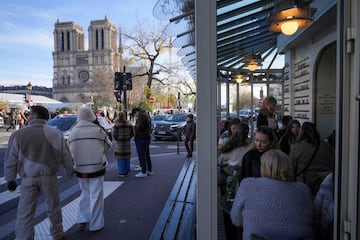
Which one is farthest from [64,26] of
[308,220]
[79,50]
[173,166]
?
[308,220]

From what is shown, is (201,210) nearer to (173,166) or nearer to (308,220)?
(308,220)

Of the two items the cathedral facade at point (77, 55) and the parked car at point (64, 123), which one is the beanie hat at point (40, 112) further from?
the cathedral facade at point (77, 55)

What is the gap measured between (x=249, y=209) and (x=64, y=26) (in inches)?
4432

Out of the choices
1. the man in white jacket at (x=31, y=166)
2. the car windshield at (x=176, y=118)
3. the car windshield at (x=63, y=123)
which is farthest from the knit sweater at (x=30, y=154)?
the car windshield at (x=176, y=118)

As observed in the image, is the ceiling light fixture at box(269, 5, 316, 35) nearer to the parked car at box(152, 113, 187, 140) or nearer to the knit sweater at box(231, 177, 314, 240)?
the knit sweater at box(231, 177, 314, 240)

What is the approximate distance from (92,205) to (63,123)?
9267mm

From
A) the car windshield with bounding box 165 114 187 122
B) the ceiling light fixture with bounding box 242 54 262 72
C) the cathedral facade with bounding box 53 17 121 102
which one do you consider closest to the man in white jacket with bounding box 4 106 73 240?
the ceiling light fixture with bounding box 242 54 262 72

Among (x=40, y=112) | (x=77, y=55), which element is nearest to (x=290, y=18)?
(x=40, y=112)

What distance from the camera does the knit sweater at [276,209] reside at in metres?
1.96

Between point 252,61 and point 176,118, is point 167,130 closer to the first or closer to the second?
point 176,118

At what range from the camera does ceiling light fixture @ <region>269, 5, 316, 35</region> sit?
4.31 metres

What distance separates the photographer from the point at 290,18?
4.30 metres

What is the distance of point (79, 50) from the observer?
105062 millimetres

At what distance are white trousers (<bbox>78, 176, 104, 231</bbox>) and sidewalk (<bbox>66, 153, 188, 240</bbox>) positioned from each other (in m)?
0.13
